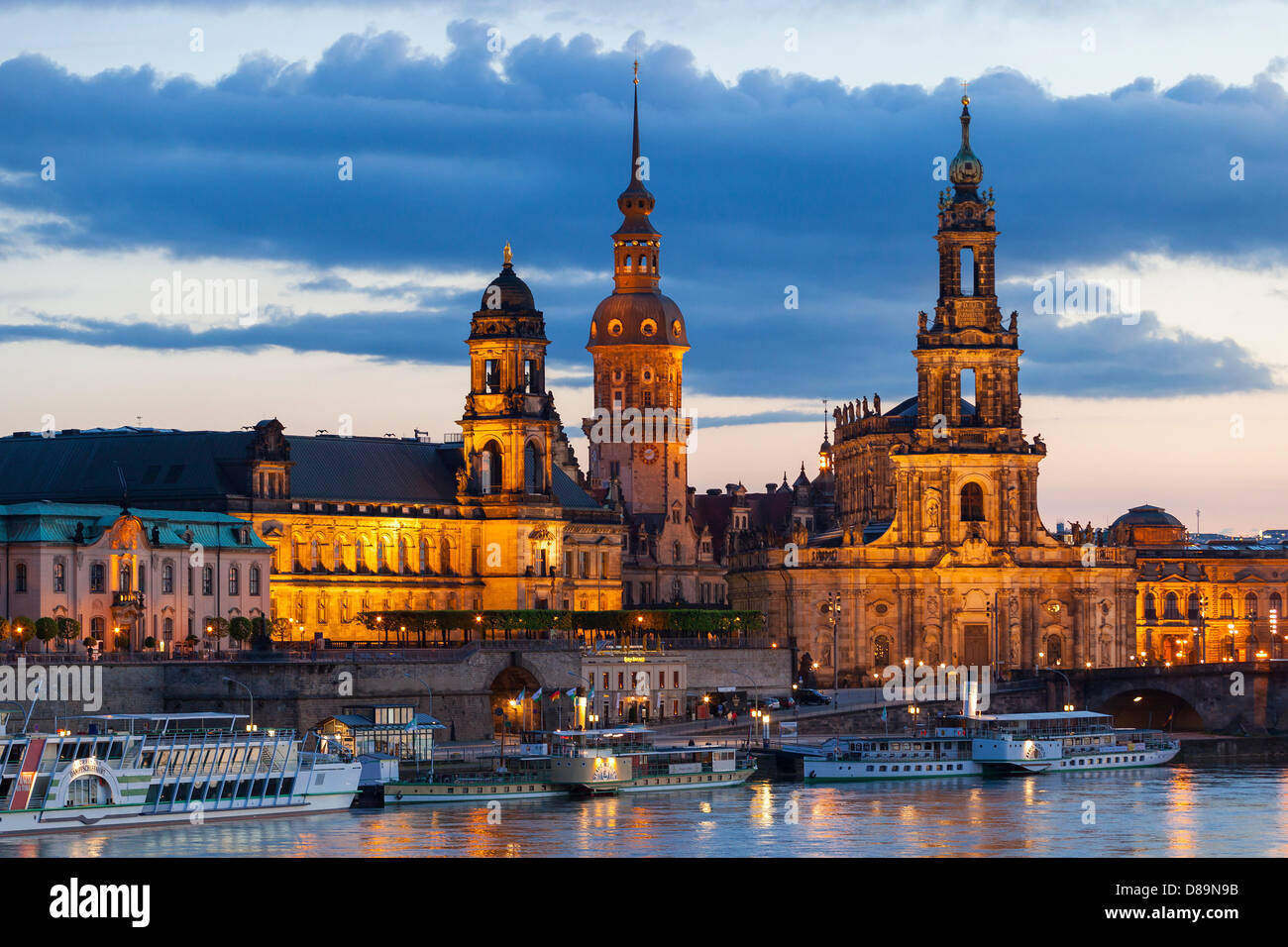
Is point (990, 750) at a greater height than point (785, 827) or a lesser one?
greater

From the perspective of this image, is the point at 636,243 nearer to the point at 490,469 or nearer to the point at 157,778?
the point at 490,469

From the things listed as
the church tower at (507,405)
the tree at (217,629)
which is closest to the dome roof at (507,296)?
the church tower at (507,405)

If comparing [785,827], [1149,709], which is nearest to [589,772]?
[785,827]

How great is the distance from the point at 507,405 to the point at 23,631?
41.1m

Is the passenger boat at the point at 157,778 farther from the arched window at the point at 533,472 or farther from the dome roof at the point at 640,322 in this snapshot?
the dome roof at the point at 640,322

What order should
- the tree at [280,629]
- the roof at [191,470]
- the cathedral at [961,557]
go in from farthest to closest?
1. the cathedral at [961,557]
2. the roof at [191,470]
3. the tree at [280,629]

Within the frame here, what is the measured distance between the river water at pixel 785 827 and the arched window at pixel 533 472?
135 ft

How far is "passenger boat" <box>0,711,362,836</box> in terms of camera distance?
91.7 metres

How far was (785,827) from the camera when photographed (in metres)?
96.2

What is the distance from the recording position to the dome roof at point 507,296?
151875 millimetres
